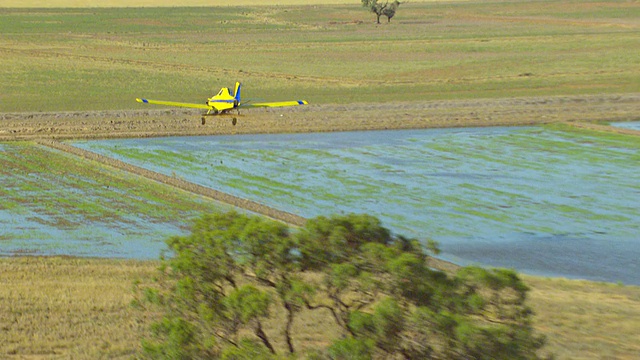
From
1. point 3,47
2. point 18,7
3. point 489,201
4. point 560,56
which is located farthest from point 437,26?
point 489,201

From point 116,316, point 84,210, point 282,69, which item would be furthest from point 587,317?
point 282,69

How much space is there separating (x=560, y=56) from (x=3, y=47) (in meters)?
38.6

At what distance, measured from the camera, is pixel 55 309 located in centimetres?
1875

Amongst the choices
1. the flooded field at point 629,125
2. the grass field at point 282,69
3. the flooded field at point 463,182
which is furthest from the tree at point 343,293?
the flooded field at point 629,125

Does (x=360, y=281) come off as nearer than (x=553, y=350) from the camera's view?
Yes

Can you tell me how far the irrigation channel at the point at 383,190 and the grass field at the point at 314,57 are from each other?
12164 millimetres

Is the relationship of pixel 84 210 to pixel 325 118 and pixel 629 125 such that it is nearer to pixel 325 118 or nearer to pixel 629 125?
pixel 325 118

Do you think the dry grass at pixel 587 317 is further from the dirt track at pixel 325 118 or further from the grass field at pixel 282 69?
the dirt track at pixel 325 118

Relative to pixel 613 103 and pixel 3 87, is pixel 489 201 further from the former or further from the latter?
pixel 3 87

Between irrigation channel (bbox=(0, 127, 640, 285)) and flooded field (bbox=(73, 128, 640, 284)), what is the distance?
0.17 feet

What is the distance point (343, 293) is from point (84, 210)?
617 inches

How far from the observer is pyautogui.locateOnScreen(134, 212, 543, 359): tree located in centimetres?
1243

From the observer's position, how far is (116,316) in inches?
728

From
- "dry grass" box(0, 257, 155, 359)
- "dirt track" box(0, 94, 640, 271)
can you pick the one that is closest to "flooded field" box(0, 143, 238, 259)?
"dry grass" box(0, 257, 155, 359)
